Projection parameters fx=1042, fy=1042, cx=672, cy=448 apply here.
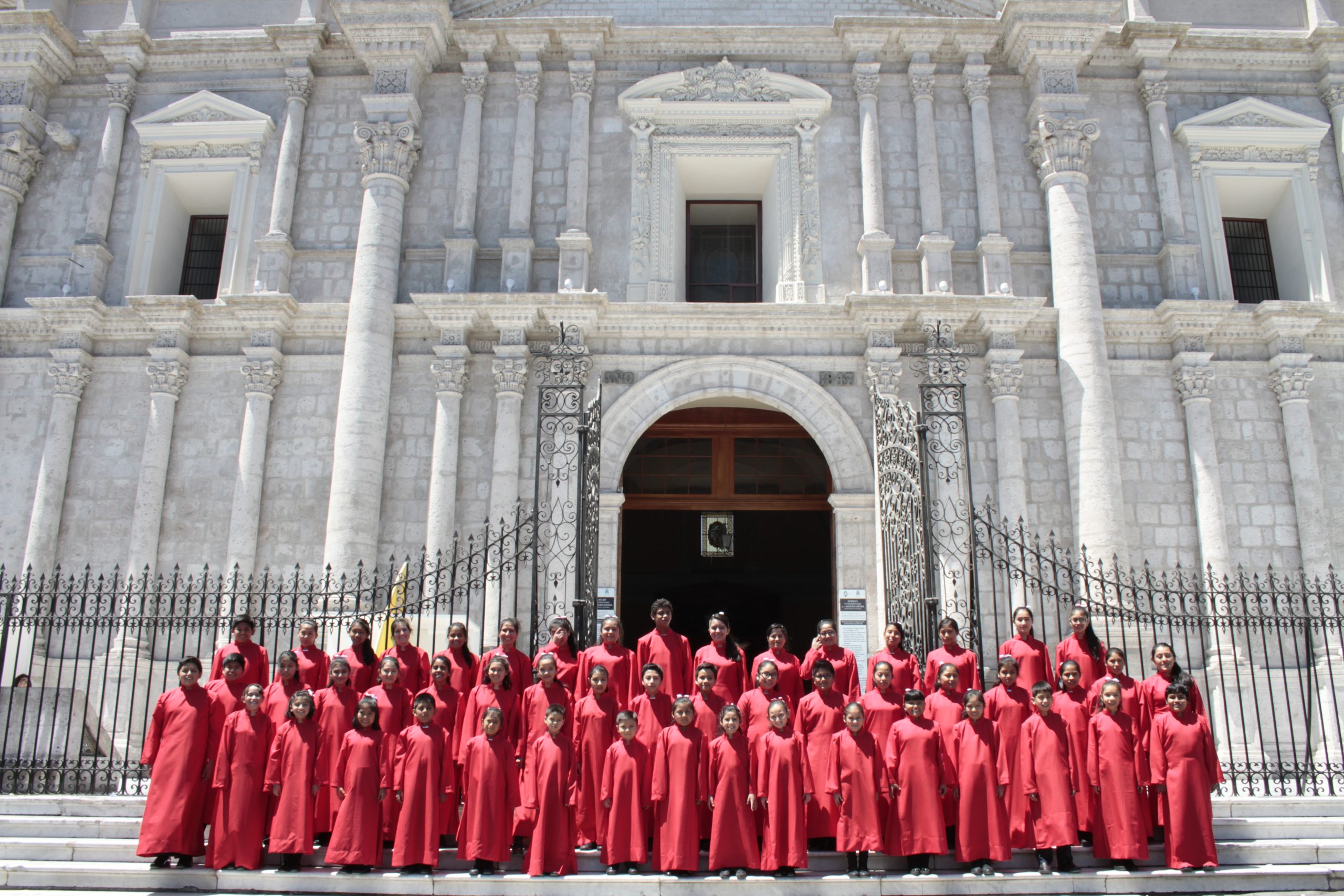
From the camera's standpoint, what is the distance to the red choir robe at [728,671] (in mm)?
9336

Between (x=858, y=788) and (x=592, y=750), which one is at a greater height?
(x=592, y=750)

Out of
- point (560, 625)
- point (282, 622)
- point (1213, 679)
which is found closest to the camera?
point (560, 625)

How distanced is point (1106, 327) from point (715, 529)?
23.1 feet

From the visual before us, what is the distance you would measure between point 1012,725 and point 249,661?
6.71 meters

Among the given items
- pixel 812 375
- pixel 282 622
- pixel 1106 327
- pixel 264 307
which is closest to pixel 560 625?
pixel 282 622

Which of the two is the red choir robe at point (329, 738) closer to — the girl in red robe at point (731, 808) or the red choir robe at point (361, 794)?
the red choir robe at point (361, 794)

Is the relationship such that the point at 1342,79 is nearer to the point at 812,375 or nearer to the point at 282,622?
the point at 812,375

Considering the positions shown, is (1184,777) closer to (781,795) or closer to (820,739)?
(820,739)

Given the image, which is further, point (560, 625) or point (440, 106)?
point (440, 106)

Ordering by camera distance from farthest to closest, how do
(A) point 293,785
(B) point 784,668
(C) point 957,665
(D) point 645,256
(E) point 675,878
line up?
(D) point 645,256 < (B) point 784,668 < (C) point 957,665 < (A) point 293,785 < (E) point 675,878

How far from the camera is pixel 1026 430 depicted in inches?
571

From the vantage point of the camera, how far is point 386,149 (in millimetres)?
15289

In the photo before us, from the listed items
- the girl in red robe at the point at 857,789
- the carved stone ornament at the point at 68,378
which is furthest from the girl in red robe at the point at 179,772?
the carved stone ornament at the point at 68,378

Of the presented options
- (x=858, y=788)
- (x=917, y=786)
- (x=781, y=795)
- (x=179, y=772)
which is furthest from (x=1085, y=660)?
(x=179, y=772)
